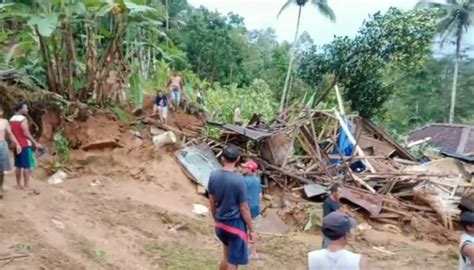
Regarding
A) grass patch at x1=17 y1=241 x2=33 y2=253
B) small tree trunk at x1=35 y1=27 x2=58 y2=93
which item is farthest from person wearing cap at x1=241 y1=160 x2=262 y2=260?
small tree trunk at x1=35 y1=27 x2=58 y2=93

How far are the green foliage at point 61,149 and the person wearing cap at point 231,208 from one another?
5813 mm

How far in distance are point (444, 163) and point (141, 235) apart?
7629mm

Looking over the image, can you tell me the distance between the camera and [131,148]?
1073cm

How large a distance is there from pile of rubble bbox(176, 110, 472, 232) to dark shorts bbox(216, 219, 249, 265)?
5.80 m

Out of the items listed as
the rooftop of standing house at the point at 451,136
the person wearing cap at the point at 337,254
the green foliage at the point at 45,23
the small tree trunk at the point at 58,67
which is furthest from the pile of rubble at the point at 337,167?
the rooftop of standing house at the point at 451,136

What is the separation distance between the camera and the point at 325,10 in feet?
97.4

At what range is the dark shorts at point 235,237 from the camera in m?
4.82

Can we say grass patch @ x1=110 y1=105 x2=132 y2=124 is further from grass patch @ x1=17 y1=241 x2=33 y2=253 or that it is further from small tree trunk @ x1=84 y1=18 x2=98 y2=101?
grass patch @ x1=17 y1=241 x2=33 y2=253

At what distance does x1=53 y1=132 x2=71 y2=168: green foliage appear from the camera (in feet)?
32.3

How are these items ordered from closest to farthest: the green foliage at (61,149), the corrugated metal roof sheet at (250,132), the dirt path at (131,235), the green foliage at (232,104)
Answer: the dirt path at (131,235)
the green foliage at (61,149)
the corrugated metal roof sheet at (250,132)
the green foliage at (232,104)

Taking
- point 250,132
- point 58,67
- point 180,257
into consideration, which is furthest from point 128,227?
point 250,132

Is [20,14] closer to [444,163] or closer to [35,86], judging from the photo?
[35,86]

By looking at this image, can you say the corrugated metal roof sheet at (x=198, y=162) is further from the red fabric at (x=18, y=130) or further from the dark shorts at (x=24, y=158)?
the red fabric at (x=18, y=130)

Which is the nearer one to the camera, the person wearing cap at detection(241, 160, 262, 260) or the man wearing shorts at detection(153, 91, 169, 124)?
the person wearing cap at detection(241, 160, 262, 260)
